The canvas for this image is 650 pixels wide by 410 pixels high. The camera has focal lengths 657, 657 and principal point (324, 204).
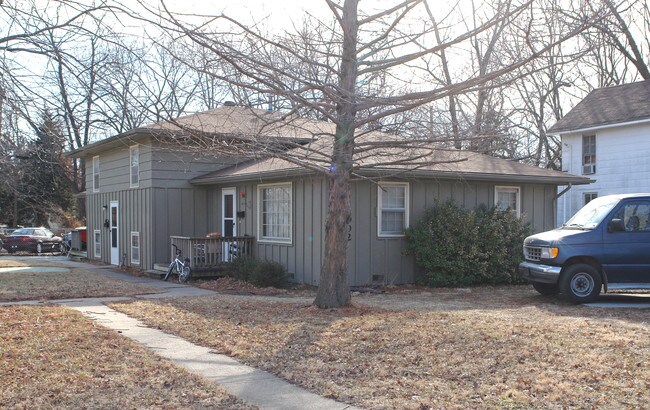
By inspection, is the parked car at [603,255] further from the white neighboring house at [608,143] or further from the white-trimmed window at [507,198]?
the white neighboring house at [608,143]

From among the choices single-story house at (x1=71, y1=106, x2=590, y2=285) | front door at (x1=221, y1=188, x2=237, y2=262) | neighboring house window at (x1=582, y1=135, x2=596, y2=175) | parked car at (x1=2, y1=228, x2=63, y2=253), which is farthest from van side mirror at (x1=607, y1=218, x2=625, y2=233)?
parked car at (x1=2, y1=228, x2=63, y2=253)

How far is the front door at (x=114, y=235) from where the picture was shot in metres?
22.6

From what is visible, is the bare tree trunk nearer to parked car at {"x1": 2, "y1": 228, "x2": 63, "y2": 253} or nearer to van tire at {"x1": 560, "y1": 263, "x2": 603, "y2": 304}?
van tire at {"x1": 560, "y1": 263, "x2": 603, "y2": 304}

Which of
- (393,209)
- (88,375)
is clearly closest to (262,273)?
(393,209)

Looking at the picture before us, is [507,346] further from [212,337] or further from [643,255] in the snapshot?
[643,255]

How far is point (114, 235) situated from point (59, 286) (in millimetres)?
7935

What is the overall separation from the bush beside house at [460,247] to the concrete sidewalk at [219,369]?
7405 mm

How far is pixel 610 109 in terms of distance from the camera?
24953 mm


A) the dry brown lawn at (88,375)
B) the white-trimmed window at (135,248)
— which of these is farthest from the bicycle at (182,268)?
the dry brown lawn at (88,375)

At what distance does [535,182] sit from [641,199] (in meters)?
4.98

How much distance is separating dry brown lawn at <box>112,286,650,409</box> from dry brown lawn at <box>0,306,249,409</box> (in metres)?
0.99

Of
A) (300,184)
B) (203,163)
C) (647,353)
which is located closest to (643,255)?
(647,353)

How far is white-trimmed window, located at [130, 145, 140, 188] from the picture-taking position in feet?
67.1

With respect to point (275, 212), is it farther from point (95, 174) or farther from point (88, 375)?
point (95, 174)
